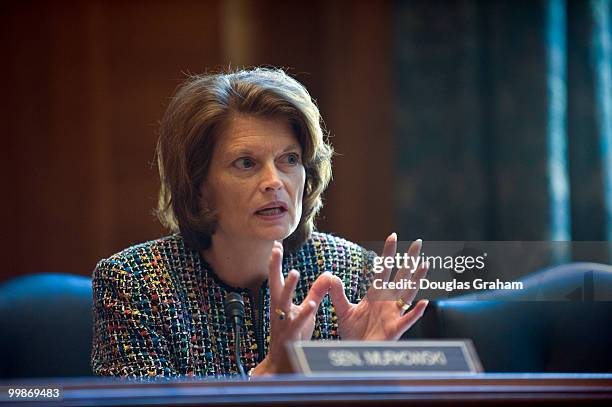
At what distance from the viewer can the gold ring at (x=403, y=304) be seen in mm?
1480

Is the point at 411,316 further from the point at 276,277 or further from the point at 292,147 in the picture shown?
the point at 292,147

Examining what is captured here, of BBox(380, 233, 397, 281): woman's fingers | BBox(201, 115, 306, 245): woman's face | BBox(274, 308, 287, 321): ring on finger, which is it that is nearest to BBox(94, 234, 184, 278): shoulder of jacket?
BBox(201, 115, 306, 245): woman's face

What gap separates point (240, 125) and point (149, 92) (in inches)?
82.2

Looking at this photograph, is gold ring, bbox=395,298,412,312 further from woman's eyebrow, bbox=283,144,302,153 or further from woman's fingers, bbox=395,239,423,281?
woman's eyebrow, bbox=283,144,302,153

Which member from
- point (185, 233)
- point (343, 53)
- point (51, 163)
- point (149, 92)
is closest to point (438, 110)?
point (343, 53)

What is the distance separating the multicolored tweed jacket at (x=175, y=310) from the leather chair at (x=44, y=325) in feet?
0.78

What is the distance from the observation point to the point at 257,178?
174 centimetres

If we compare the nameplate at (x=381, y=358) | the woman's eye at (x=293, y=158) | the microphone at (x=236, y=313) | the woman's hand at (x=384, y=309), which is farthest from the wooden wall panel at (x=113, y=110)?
the nameplate at (x=381, y=358)

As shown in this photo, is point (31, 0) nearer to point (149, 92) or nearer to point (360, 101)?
point (149, 92)

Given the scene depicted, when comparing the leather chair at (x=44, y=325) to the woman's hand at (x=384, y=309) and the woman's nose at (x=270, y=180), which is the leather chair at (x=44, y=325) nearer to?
the woman's nose at (x=270, y=180)

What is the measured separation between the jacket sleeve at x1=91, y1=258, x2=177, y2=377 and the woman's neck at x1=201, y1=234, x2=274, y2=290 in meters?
0.18

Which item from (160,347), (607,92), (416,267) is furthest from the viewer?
(607,92)

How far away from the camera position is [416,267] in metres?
1.41

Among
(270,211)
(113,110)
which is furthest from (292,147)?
(113,110)
